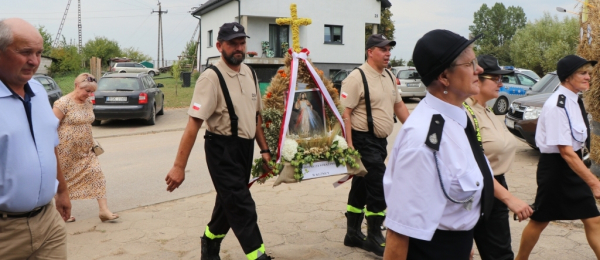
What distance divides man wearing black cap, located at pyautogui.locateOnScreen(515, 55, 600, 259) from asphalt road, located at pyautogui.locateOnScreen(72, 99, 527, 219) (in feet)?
16.9

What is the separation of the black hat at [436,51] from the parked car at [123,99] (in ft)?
51.3

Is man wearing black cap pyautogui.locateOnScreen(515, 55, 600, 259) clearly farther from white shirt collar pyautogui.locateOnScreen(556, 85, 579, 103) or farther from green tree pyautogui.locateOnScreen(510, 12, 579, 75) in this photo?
green tree pyautogui.locateOnScreen(510, 12, 579, 75)

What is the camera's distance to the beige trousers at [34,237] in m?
3.27

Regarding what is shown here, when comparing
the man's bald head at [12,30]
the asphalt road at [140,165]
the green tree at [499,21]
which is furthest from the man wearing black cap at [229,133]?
the green tree at [499,21]

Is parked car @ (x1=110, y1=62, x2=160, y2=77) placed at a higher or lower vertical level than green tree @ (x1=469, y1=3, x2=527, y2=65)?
lower

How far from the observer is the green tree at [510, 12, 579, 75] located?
49.6 m

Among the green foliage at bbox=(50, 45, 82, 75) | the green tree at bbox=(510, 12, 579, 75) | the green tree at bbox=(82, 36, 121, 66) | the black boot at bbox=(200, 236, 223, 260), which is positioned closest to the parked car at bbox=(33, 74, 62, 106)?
the black boot at bbox=(200, 236, 223, 260)

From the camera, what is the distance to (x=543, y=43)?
5450 centimetres

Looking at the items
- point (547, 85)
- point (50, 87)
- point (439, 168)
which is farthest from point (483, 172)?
point (50, 87)

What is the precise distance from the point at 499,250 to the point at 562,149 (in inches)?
47.5

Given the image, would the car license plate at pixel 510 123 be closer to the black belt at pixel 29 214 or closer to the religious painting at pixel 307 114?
the religious painting at pixel 307 114

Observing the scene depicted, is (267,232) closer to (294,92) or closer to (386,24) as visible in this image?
(294,92)

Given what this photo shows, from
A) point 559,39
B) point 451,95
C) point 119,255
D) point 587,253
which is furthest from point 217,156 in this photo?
point 559,39

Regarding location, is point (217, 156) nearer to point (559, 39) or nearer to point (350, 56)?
point (350, 56)
